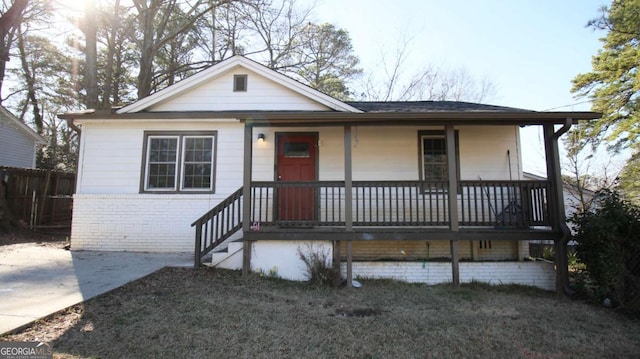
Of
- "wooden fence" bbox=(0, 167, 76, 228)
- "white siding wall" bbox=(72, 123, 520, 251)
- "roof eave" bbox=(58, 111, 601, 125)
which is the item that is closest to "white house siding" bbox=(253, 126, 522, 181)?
"white siding wall" bbox=(72, 123, 520, 251)

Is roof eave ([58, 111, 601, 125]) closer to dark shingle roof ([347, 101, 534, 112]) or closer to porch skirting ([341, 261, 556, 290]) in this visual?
dark shingle roof ([347, 101, 534, 112])

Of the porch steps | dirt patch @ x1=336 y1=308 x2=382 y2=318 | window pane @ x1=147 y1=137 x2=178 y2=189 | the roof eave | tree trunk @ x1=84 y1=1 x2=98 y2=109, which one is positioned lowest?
dirt patch @ x1=336 y1=308 x2=382 y2=318

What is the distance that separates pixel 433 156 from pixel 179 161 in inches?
248

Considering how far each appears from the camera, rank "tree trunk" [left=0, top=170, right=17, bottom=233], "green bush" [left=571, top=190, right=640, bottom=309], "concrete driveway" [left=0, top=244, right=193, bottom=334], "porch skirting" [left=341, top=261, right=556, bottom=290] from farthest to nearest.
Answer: "tree trunk" [left=0, top=170, right=17, bottom=233], "porch skirting" [left=341, top=261, right=556, bottom=290], "green bush" [left=571, top=190, right=640, bottom=309], "concrete driveway" [left=0, top=244, right=193, bottom=334]

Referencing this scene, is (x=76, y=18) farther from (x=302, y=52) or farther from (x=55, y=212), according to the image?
(x=302, y=52)

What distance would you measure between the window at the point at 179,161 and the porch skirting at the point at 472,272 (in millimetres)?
4305

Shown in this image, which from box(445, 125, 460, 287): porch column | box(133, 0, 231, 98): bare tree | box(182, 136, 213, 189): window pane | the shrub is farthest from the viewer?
box(133, 0, 231, 98): bare tree

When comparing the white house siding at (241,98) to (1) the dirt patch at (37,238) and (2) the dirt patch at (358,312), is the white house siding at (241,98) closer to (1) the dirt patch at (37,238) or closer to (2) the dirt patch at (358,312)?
(1) the dirt patch at (37,238)

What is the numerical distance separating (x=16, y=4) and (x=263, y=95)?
26.2ft

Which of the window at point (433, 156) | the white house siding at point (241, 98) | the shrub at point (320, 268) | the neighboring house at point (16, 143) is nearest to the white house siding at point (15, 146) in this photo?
the neighboring house at point (16, 143)

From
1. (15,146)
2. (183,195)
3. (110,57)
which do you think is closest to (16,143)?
(15,146)

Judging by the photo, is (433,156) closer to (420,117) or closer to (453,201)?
(453,201)

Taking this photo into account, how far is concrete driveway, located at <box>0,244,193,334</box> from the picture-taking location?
12.9 ft

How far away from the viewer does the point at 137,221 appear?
7969 mm
